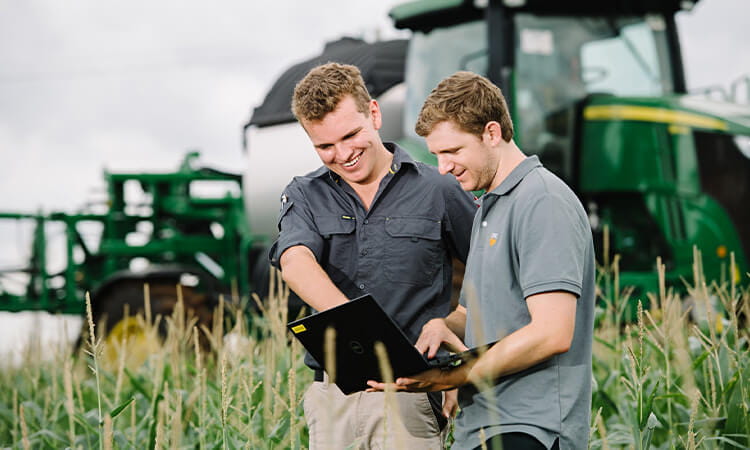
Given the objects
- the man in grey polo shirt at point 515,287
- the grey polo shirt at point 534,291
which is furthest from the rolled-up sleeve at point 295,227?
the grey polo shirt at point 534,291

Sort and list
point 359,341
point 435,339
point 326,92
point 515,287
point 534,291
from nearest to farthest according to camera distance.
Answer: point 534,291 → point 515,287 → point 359,341 → point 435,339 → point 326,92

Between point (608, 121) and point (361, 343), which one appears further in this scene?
point (608, 121)

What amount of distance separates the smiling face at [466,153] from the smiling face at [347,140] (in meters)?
0.44

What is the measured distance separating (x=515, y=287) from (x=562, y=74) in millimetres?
4821

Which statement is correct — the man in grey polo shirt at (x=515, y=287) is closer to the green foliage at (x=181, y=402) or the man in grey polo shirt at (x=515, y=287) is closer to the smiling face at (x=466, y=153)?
the smiling face at (x=466, y=153)

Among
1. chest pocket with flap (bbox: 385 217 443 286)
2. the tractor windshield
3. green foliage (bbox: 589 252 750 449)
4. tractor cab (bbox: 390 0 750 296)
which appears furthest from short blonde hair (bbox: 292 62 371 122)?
the tractor windshield

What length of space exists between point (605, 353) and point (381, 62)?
343 cm

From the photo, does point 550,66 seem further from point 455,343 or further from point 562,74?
point 455,343

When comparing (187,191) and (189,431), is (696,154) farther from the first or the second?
(187,191)

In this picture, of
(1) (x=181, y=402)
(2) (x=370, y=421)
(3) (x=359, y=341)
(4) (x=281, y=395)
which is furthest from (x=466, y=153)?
(4) (x=281, y=395)

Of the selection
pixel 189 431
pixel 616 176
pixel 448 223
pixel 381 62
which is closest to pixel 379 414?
pixel 448 223

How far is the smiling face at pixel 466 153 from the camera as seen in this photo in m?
1.86

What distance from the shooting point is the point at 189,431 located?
12.3 feet

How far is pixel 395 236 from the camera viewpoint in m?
2.33
